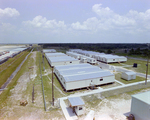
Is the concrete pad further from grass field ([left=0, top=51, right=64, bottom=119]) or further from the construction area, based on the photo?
grass field ([left=0, top=51, right=64, bottom=119])

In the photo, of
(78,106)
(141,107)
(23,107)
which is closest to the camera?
(141,107)

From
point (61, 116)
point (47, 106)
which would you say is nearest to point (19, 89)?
point (47, 106)

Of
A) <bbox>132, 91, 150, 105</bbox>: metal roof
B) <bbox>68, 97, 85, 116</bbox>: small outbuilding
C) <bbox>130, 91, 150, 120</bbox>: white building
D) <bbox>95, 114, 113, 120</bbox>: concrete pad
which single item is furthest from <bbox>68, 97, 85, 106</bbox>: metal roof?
<bbox>132, 91, 150, 105</bbox>: metal roof

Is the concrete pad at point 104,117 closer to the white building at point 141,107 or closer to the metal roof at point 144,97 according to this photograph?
the white building at point 141,107

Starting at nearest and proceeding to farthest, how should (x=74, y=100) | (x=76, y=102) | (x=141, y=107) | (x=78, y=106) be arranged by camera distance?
(x=141, y=107) < (x=78, y=106) < (x=76, y=102) < (x=74, y=100)

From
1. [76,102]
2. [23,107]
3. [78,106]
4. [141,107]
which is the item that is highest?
[141,107]

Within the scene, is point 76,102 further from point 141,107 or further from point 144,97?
point 144,97

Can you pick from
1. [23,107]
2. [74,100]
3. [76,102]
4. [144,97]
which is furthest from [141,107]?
[23,107]

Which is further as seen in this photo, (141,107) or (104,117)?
(104,117)

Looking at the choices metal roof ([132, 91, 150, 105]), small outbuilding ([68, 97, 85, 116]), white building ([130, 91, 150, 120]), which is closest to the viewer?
white building ([130, 91, 150, 120])

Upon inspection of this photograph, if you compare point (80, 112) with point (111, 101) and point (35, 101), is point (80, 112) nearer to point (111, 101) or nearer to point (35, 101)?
point (111, 101)
